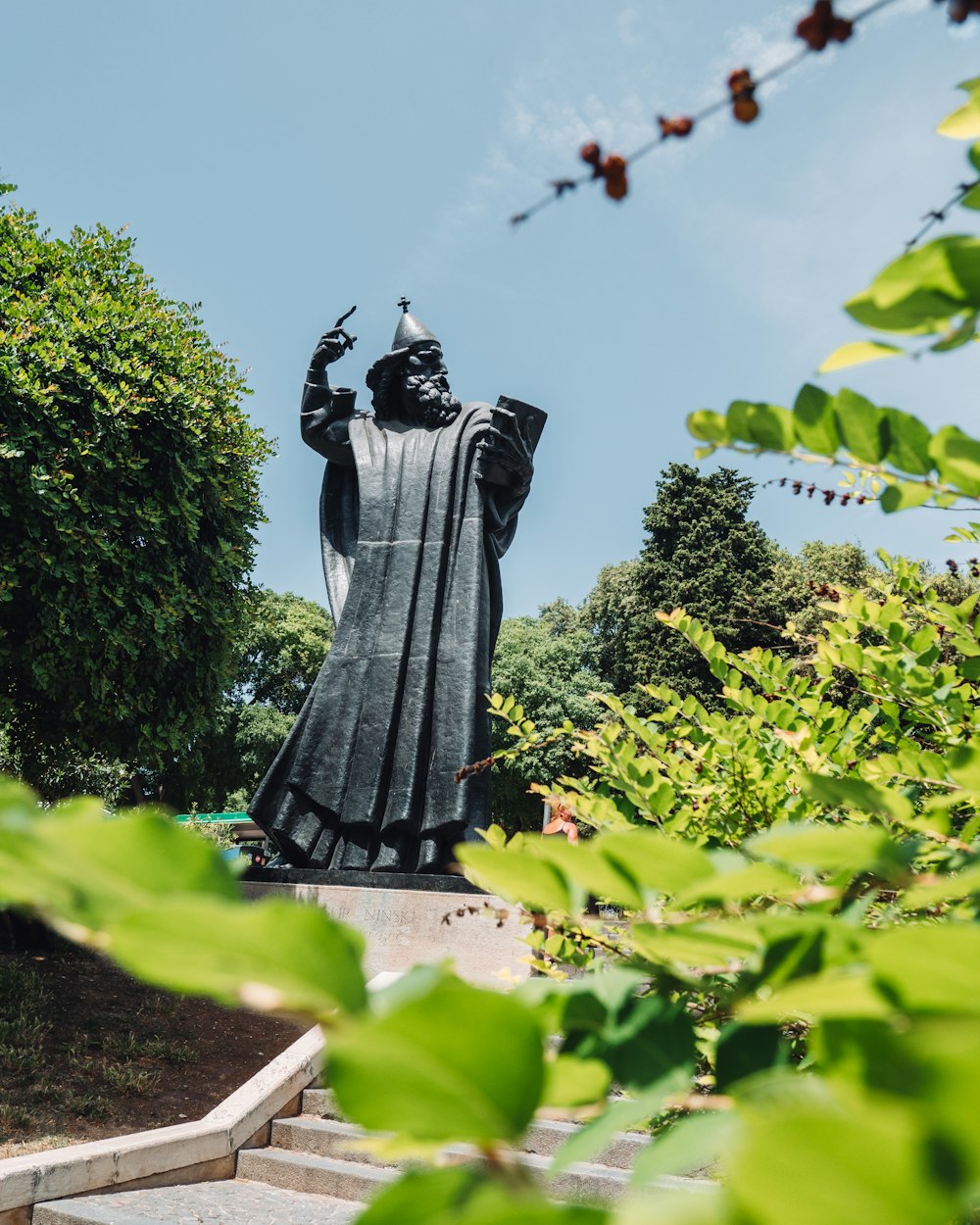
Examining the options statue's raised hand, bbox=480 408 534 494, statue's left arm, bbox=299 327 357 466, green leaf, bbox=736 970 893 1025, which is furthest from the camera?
statue's left arm, bbox=299 327 357 466

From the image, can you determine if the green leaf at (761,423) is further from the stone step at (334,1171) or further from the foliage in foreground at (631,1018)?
the stone step at (334,1171)

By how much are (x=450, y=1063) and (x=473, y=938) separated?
5.59 meters

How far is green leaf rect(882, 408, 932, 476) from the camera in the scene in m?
0.82

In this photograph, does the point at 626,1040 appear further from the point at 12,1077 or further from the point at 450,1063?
the point at 12,1077

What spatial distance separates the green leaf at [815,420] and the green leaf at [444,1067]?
0.64 meters

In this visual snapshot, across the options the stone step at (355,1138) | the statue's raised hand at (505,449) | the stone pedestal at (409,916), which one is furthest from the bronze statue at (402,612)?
the stone step at (355,1138)

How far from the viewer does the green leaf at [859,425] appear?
80cm

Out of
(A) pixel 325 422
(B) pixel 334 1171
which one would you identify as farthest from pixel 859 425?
(A) pixel 325 422

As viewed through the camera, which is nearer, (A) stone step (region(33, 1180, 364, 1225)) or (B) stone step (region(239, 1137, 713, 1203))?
(A) stone step (region(33, 1180, 364, 1225))

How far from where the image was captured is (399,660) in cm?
700

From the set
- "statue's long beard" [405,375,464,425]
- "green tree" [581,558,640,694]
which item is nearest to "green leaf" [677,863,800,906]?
"statue's long beard" [405,375,464,425]

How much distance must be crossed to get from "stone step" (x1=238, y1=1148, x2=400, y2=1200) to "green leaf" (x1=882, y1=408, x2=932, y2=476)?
399 centimetres

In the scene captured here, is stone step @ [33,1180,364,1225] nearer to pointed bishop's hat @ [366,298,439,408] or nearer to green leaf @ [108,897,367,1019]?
green leaf @ [108,897,367,1019]

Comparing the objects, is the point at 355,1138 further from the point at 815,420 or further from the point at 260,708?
the point at 260,708
